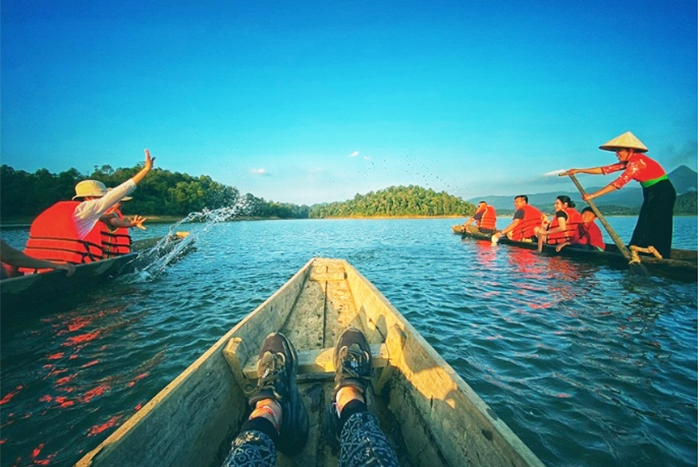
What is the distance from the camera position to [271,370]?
2.27 m

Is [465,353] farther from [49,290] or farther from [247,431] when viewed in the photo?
[49,290]

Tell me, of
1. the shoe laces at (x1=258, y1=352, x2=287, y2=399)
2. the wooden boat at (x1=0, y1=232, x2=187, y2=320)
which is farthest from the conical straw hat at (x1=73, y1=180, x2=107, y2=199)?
the shoe laces at (x1=258, y1=352, x2=287, y2=399)

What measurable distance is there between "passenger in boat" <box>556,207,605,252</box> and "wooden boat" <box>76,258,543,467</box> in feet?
38.3

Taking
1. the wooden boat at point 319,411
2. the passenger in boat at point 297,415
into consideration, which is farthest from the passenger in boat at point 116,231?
the passenger in boat at point 297,415

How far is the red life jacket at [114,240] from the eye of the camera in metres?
7.77

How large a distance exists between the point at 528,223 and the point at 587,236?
351cm

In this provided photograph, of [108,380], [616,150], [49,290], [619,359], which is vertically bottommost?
[108,380]

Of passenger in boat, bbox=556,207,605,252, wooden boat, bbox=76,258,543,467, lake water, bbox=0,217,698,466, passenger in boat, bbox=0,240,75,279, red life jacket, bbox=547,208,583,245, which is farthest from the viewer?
red life jacket, bbox=547,208,583,245

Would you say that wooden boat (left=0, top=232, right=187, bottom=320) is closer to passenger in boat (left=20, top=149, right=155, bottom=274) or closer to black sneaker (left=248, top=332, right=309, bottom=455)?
passenger in boat (left=20, top=149, right=155, bottom=274)

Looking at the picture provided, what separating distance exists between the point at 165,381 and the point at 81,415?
0.82 meters

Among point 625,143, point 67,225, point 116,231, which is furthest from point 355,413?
point 625,143

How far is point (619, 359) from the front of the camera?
397cm

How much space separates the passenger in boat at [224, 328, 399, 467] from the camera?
63.6 inches

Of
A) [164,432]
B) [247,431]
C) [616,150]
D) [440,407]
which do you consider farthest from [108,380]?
[616,150]
